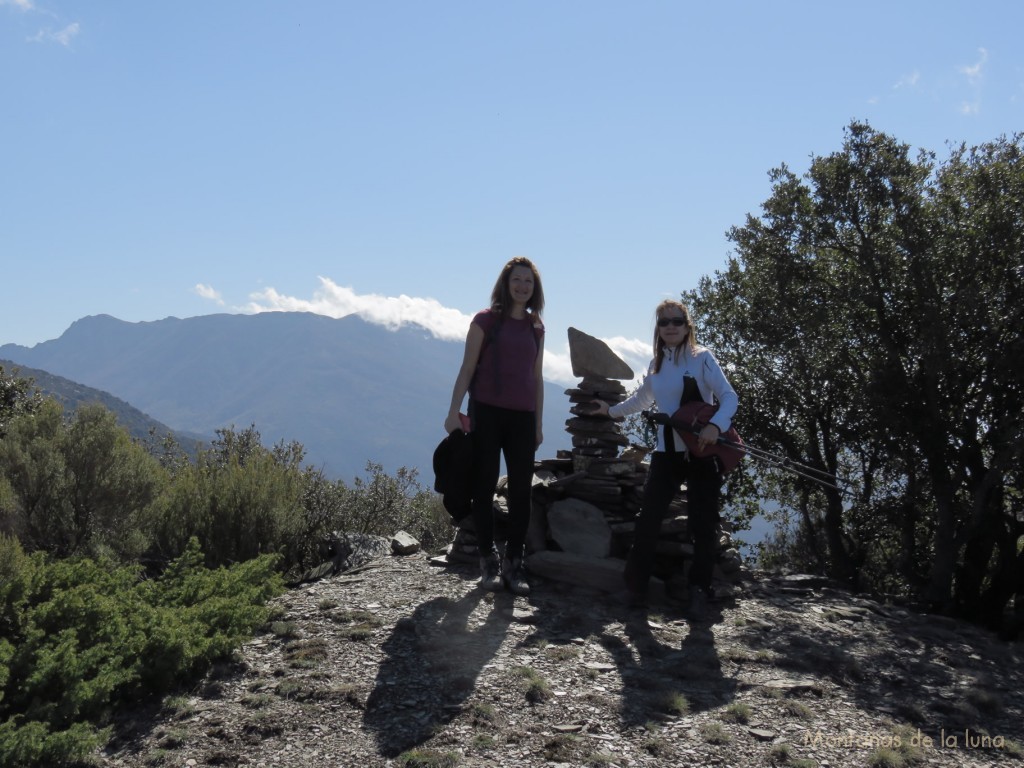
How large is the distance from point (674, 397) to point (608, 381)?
7.78 ft

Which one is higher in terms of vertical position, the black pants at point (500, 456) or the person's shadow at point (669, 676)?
the black pants at point (500, 456)

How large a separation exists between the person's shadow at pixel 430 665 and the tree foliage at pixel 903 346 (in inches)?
209

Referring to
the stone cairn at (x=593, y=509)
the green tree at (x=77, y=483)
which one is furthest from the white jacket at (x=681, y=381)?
the green tree at (x=77, y=483)

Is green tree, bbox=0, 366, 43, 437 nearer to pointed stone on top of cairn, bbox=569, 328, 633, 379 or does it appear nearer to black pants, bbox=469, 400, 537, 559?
pointed stone on top of cairn, bbox=569, 328, 633, 379

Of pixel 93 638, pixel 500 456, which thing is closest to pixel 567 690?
pixel 500 456

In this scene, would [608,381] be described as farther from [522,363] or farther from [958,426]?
[958,426]

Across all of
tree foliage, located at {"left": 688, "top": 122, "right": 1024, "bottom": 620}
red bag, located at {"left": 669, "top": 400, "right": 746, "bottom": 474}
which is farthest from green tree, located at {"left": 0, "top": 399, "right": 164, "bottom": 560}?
tree foliage, located at {"left": 688, "top": 122, "right": 1024, "bottom": 620}

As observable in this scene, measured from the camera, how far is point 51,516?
776 centimetres

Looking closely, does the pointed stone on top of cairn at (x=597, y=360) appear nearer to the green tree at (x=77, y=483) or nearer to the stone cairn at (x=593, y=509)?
the stone cairn at (x=593, y=509)

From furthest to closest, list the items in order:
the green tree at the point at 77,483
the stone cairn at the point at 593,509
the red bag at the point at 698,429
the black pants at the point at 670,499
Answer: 1. the green tree at the point at 77,483
2. the stone cairn at the point at 593,509
3. the black pants at the point at 670,499
4. the red bag at the point at 698,429

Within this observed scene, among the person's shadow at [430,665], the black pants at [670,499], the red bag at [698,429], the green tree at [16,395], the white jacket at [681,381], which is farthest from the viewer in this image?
the green tree at [16,395]

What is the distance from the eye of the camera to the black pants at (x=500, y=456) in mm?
6492

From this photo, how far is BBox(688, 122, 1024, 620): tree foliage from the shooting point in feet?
28.9

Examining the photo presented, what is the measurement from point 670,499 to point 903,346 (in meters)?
4.41
